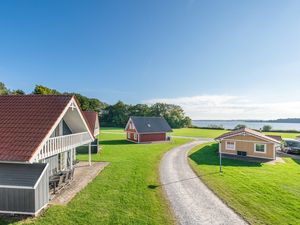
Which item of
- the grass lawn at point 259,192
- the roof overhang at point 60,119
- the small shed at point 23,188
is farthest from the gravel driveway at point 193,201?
the roof overhang at point 60,119

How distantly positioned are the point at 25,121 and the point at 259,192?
14669 millimetres

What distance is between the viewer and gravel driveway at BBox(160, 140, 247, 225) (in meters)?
9.27

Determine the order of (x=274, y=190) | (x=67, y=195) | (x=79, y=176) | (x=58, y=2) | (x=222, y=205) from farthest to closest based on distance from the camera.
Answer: (x=58, y=2) < (x=79, y=176) < (x=274, y=190) < (x=67, y=195) < (x=222, y=205)

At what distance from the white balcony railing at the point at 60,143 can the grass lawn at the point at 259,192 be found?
395 inches

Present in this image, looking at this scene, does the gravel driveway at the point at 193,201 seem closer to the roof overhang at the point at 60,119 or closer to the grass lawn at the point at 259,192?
the grass lawn at the point at 259,192

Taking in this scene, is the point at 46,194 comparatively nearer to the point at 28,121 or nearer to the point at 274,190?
the point at 28,121

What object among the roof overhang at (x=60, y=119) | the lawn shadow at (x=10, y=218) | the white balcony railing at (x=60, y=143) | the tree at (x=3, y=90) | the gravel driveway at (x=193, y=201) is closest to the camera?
the lawn shadow at (x=10, y=218)

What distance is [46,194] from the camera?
1016 centimetres

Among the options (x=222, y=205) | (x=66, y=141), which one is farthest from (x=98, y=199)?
(x=222, y=205)

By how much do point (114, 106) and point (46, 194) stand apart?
78466mm

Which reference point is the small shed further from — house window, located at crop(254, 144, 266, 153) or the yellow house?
house window, located at crop(254, 144, 266, 153)

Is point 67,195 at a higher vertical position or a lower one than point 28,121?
lower

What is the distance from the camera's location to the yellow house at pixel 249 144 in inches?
985

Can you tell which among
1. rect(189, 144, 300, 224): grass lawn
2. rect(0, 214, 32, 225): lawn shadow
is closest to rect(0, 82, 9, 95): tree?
rect(0, 214, 32, 225): lawn shadow
